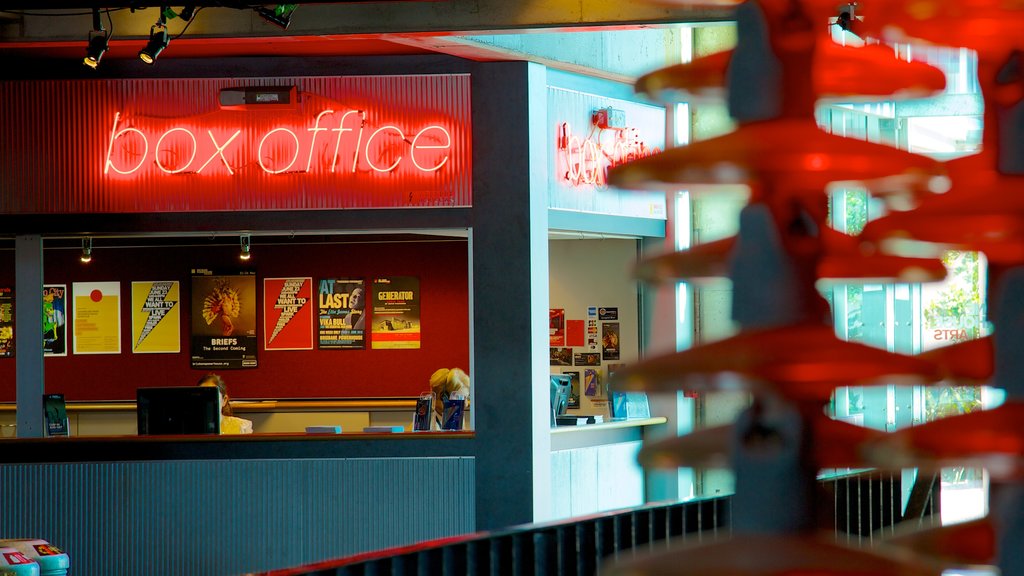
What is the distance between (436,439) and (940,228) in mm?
7875

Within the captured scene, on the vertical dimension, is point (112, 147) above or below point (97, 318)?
above

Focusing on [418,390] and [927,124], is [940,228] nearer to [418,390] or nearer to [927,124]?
[418,390]

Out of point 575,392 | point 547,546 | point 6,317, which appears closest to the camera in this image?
point 547,546

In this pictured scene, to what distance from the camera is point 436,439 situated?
8.39 metres

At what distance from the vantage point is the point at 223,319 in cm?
1170

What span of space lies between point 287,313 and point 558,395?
146 inches

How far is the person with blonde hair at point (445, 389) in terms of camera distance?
345 inches

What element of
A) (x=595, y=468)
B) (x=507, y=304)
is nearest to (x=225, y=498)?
(x=507, y=304)

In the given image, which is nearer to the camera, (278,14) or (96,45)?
(96,45)

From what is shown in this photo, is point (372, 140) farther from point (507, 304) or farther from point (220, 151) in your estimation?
point (507, 304)

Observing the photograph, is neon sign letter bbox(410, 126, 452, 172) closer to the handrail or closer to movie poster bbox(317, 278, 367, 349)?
movie poster bbox(317, 278, 367, 349)

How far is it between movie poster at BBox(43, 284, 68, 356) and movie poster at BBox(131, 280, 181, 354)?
76 centimetres

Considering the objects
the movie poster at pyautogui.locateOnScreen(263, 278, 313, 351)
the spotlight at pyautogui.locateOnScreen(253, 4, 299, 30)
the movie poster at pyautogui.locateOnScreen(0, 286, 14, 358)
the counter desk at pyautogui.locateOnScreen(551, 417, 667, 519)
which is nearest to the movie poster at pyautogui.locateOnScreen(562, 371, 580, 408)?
the counter desk at pyautogui.locateOnScreen(551, 417, 667, 519)

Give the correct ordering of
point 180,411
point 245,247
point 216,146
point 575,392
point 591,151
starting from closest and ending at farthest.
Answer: point 180,411 < point 216,146 < point 245,247 < point 591,151 < point 575,392
